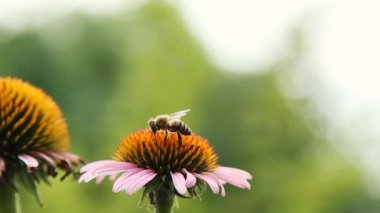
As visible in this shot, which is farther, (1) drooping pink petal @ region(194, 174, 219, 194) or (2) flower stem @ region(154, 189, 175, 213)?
(2) flower stem @ region(154, 189, 175, 213)

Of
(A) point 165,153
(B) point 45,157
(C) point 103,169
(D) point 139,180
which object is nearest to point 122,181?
(D) point 139,180

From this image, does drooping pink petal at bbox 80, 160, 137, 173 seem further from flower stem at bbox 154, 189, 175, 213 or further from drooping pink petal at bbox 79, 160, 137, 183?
flower stem at bbox 154, 189, 175, 213

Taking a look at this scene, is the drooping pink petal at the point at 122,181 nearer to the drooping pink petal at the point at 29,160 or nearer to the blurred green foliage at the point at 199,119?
the drooping pink petal at the point at 29,160

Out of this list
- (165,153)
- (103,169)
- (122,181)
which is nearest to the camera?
(122,181)

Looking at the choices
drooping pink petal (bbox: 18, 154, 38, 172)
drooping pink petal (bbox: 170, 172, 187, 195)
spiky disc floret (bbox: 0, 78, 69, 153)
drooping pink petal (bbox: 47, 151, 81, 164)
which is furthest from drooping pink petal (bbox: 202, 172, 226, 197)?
spiky disc floret (bbox: 0, 78, 69, 153)

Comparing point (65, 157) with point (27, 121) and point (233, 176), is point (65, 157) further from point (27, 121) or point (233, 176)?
point (233, 176)

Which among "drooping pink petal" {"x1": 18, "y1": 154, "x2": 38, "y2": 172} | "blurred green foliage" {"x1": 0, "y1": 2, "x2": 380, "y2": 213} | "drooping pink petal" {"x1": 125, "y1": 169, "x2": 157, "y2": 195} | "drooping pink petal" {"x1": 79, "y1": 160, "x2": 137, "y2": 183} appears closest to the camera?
"drooping pink petal" {"x1": 125, "y1": 169, "x2": 157, "y2": 195}

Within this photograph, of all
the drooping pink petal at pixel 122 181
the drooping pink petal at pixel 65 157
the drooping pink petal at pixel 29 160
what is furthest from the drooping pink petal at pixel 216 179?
the drooping pink petal at pixel 65 157
